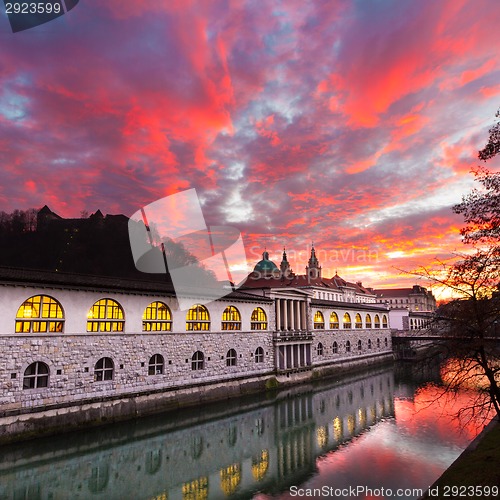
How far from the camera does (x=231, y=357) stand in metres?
38.5

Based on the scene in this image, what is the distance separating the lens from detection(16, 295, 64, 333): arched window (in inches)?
939

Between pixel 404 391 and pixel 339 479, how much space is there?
27773mm

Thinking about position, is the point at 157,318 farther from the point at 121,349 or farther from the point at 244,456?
the point at 244,456

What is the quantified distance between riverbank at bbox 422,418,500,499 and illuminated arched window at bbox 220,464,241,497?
27.5 ft

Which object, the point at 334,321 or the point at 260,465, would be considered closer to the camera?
the point at 260,465

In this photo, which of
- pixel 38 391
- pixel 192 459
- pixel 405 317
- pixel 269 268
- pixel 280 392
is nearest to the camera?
pixel 192 459

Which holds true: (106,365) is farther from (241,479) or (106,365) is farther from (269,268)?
(269,268)

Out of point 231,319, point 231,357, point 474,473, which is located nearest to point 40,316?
point 231,319

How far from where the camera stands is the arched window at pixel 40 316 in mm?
23859

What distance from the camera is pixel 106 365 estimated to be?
91.6 ft

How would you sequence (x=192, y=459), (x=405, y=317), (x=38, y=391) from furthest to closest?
(x=405, y=317), (x=38, y=391), (x=192, y=459)

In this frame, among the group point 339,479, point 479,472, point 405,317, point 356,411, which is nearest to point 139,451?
point 339,479

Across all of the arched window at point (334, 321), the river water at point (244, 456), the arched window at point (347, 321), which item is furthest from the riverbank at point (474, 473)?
the arched window at point (347, 321)

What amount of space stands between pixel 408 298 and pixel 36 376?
172 m
